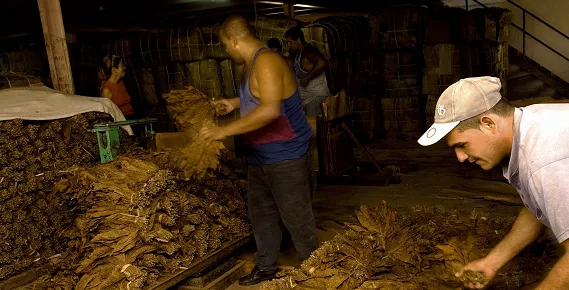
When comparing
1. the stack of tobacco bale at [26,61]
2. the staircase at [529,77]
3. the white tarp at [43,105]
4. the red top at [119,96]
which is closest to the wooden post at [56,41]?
the white tarp at [43,105]

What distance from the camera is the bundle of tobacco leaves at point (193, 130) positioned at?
4.17m

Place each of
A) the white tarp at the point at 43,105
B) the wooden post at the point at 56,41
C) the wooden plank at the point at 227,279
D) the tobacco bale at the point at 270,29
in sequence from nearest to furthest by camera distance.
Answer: the wooden plank at the point at 227,279
the white tarp at the point at 43,105
the wooden post at the point at 56,41
the tobacco bale at the point at 270,29

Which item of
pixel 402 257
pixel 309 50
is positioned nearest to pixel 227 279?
pixel 402 257

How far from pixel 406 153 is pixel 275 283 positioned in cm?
744

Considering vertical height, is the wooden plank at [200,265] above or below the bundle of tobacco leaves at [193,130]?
below

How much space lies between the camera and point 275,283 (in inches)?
129

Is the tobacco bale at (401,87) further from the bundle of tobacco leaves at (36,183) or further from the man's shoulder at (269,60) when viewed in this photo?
the man's shoulder at (269,60)

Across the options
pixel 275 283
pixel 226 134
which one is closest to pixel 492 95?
pixel 275 283

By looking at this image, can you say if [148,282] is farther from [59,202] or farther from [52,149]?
[52,149]

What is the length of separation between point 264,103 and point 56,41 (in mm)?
3073

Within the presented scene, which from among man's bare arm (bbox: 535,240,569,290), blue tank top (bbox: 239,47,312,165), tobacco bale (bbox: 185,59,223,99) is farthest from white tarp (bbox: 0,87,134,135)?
tobacco bale (bbox: 185,59,223,99)

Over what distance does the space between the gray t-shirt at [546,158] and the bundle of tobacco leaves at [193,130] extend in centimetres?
249

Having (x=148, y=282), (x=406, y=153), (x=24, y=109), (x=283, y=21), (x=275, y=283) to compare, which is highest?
(x=283, y=21)

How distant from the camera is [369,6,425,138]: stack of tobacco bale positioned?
11.3 m
